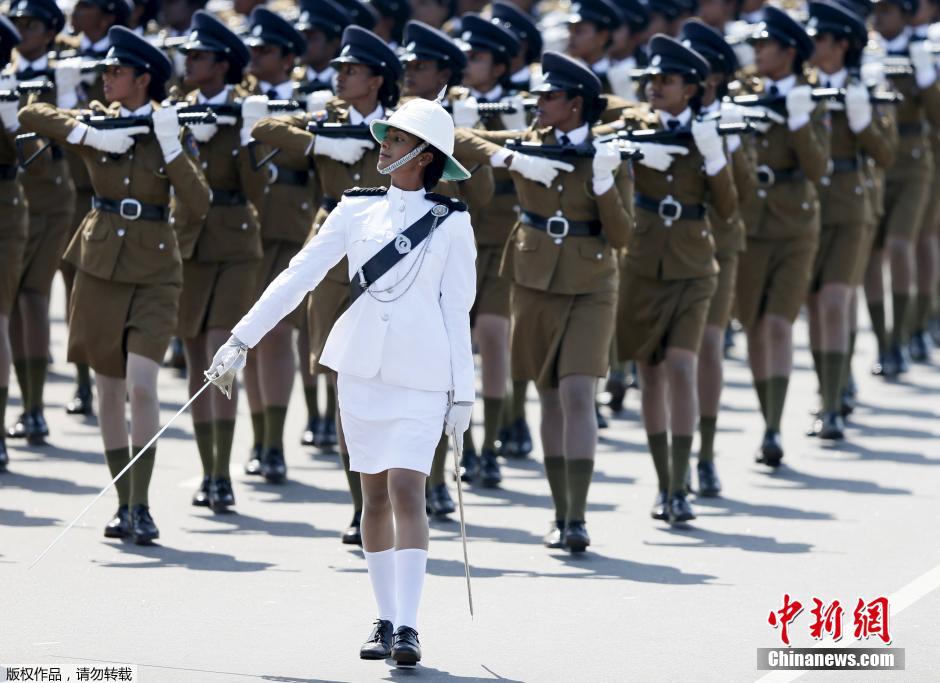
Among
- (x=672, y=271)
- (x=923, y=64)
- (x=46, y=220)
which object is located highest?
(x=923, y=64)

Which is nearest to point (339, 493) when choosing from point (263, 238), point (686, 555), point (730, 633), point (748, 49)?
point (263, 238)

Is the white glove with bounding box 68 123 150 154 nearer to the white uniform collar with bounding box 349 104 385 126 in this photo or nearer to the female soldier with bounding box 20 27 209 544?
the female soldier with bounding box 20 27 209 544

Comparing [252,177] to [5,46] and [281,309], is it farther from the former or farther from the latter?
[281,309]

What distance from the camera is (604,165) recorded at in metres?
10.0

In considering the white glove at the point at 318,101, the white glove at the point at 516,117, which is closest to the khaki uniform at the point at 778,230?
the white glove at the point at 516,117

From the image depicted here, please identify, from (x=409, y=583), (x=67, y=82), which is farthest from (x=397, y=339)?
(x=67, y=82)

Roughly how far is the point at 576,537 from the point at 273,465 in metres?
2.44

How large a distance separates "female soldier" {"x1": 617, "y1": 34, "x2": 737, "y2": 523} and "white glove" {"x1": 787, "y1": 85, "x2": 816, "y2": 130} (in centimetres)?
133

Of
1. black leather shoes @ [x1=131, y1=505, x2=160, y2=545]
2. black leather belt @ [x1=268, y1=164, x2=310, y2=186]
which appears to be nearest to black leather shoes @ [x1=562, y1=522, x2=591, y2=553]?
black leather shoes @ [x1=131, y1=505, x2=160, y2=545]

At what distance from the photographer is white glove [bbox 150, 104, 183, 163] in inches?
403

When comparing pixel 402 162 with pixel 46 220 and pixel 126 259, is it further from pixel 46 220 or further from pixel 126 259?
pixel 46 220

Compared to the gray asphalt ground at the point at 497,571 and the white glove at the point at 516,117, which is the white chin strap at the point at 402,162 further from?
the white glove at the point at 516,117

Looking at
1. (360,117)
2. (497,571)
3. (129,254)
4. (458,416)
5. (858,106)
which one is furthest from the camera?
(858,106)

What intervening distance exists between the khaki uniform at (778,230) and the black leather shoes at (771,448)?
0.65 m
